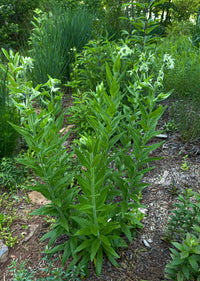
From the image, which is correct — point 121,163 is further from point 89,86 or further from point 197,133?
point 89,86

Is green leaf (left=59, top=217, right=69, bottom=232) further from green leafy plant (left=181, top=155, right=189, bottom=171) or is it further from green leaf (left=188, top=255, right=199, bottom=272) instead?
green leafy plant (left=181, top=155, right=189, bottom=171)

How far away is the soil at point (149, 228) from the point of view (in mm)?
1686

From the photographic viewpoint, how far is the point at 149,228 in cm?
198

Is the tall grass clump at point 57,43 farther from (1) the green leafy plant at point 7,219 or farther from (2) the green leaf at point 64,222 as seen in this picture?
(2) the green leaf at point 64,222

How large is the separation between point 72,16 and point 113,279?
5.20m

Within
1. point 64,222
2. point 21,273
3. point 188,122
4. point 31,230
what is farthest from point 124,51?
point 21,273

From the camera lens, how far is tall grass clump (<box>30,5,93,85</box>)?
395 cm

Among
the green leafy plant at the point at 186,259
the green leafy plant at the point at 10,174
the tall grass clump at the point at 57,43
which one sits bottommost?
the green leafy plant at the point at 10,174

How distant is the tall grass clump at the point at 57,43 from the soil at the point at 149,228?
222 cm

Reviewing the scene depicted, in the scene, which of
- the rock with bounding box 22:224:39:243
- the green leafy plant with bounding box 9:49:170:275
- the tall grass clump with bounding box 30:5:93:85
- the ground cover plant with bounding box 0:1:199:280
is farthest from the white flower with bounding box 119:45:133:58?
the tall grass clump with bounding box 30:5:93:85

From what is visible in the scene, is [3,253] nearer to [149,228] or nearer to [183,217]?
[149,228]

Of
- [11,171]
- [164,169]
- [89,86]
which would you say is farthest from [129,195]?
[89,86]

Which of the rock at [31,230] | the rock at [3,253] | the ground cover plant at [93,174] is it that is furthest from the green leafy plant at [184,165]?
the rock at [3,253]

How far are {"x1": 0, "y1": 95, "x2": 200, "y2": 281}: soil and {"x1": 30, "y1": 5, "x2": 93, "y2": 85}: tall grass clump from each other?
2217 mm
